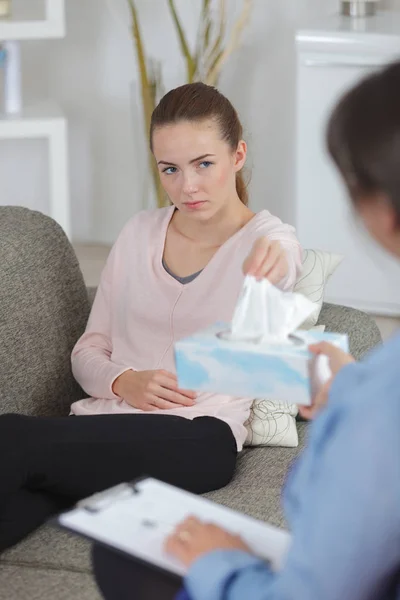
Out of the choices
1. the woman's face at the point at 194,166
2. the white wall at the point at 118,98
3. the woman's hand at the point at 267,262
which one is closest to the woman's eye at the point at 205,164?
the woman's face at the point at 194,166

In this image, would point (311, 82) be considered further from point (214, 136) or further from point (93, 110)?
point (214, 136)

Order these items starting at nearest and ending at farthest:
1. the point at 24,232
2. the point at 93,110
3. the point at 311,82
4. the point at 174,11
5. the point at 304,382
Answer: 1. the point at 304,382
2. the point at 24,232
3. the point at 311,82
4. the point at 174,11
5. the point at 93,110

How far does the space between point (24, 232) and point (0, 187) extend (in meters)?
2.54

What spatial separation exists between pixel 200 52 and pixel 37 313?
227 cm

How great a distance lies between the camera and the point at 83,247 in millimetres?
4684

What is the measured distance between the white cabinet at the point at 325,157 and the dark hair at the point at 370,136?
248 centimetres

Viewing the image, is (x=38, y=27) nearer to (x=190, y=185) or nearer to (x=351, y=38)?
(x=351, y=38)

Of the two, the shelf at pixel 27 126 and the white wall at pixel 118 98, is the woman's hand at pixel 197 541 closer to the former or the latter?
the shelf at pixel 27 126

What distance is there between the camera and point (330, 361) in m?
1.34

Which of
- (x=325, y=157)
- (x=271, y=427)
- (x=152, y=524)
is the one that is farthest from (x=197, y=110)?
(x=325, y=157)

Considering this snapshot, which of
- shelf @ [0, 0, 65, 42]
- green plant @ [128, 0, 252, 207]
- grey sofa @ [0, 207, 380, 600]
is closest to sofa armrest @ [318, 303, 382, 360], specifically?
grey sofa @ [0, 207, 380, 600]

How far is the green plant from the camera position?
13.0 feet

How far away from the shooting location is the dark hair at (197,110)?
2061 millimetres

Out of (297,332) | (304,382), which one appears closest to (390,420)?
(304,382)
